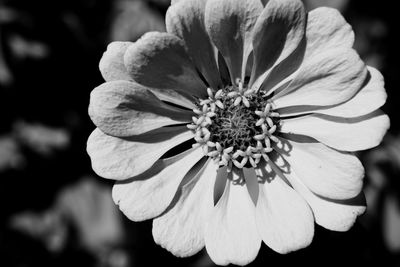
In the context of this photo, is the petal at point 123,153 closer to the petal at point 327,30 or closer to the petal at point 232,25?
the petal at point 232,25

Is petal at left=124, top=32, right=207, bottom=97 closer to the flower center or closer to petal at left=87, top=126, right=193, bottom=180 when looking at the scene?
the flower center

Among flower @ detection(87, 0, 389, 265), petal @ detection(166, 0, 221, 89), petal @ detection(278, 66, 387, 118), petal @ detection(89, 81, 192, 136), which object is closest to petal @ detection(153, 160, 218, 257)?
flower @ detection(87, 0, 389, 265)

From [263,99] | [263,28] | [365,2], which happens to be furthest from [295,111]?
[365,2]

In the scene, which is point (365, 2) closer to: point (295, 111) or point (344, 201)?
point (295, 111)

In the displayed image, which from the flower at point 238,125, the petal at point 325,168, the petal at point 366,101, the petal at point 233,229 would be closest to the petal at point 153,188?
the flower at point 238,125

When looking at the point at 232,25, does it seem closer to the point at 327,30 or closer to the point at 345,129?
the point at 327,30

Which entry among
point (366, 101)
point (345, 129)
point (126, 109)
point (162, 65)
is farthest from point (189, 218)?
point (366, 101)
